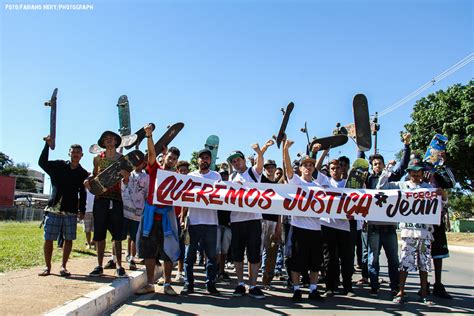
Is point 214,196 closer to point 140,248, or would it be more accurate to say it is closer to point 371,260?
point 140,248

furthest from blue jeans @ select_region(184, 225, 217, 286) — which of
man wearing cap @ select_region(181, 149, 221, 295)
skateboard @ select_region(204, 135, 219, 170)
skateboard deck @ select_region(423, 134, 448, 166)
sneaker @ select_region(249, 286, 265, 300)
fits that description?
skateboard deck @ select_region(423, 134, 448, 166)

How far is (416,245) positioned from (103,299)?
426cm

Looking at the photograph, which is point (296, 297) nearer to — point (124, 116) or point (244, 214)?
point (244, 214)

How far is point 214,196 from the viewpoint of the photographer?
6.32 metres

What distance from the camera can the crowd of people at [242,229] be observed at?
6.09m

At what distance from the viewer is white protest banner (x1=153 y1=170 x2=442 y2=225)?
627 centimetres

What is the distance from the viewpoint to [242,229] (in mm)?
6273

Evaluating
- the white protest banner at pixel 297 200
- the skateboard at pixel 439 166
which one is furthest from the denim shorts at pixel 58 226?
the skateboard at pixel 439 166

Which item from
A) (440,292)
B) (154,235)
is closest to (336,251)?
(440,292)

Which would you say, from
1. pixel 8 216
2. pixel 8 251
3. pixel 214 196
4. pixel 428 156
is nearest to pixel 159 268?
pixel 214 196

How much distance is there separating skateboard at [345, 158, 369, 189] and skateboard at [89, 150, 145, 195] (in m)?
3.27

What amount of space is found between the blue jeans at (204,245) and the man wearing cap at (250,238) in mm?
304

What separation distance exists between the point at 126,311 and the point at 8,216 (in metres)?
39.1

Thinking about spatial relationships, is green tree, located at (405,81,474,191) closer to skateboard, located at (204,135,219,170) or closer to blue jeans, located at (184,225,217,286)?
skateboard, located at (204,135,219,170)
